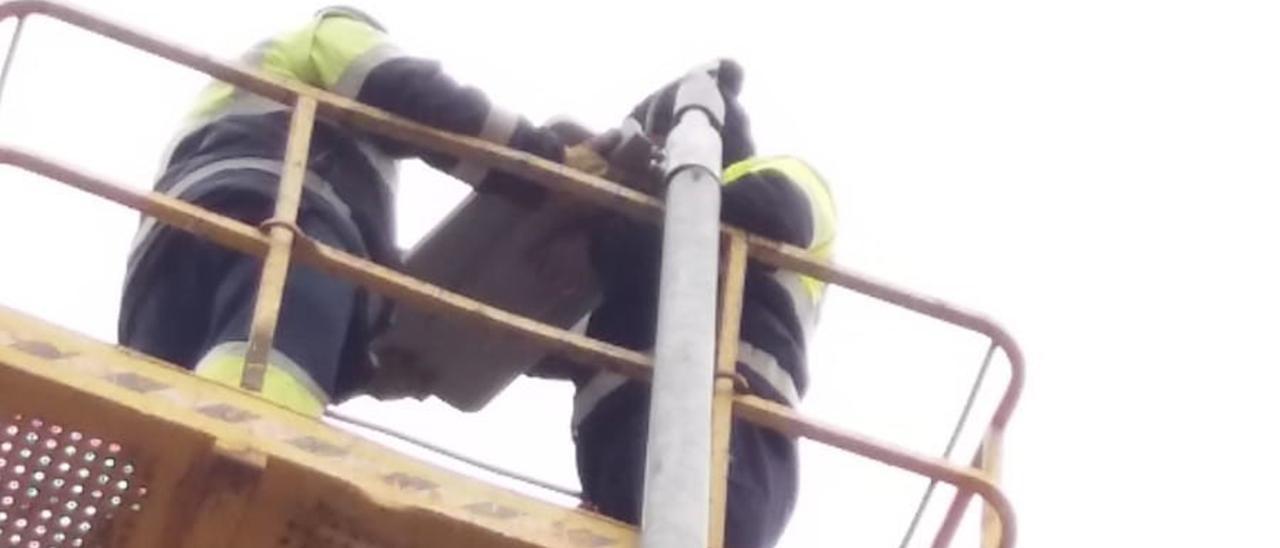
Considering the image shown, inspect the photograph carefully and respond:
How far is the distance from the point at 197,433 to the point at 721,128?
199 cm

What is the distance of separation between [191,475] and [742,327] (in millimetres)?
1895

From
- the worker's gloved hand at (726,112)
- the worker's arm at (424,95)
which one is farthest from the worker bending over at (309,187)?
the worker's gloved hand at (726,112)

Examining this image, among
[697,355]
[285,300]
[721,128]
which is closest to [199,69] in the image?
[285,300]

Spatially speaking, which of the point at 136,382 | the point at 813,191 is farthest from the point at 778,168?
the point at 136,382

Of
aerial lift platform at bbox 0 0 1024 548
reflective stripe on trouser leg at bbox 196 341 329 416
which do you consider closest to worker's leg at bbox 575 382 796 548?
reflective stripe on trouser leg at bbox 196 341 329 416

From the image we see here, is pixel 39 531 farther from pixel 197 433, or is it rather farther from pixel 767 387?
pixel 767 387

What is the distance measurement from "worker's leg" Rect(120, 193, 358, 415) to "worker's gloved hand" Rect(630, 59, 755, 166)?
750 millimetres

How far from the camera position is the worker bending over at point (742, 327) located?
518 centimetres

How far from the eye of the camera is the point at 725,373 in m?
4.41

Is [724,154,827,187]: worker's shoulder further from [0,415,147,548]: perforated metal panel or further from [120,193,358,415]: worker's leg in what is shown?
[0,415,147,548]: perforated metal panel

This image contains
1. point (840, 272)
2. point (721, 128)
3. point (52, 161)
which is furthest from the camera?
point (721, 128)

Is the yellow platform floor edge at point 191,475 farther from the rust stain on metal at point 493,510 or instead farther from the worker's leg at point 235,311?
the worker's leg at point 235,311

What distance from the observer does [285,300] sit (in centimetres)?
509

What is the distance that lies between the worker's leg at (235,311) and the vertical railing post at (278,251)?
23 cm
